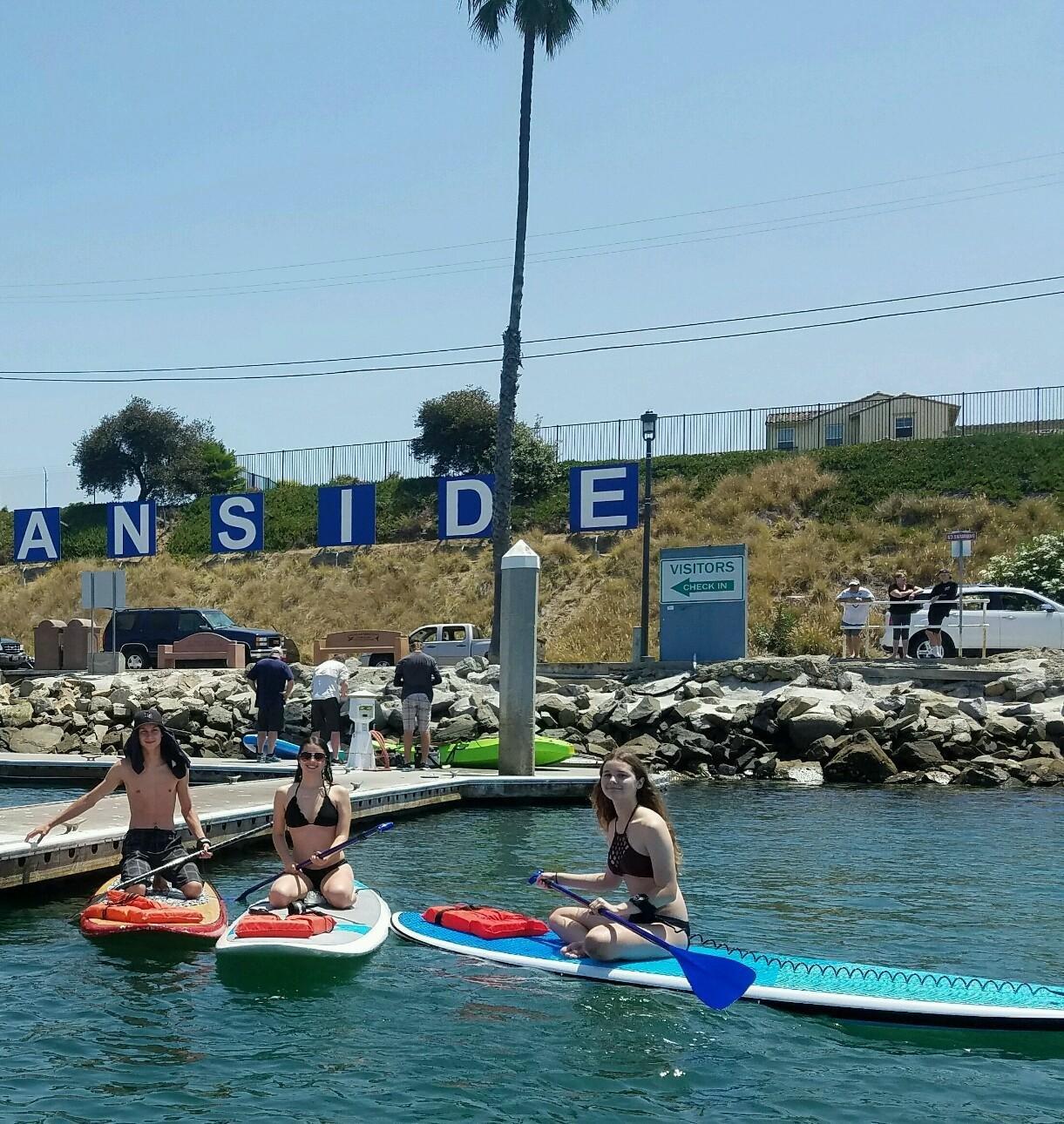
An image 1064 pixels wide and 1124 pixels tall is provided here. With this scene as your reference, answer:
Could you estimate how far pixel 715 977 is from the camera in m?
8.07

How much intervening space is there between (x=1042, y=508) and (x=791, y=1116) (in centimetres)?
3738

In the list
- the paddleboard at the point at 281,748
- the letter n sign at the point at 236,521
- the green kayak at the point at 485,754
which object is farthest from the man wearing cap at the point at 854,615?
the letter n sign at the point at 236,521

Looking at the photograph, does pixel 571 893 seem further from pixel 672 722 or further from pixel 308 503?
pixel 308 503

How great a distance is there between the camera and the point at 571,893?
918cm

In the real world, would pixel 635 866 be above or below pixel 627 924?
above

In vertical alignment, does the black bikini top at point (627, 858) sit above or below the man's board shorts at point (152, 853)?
above

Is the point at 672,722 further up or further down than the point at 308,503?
further down

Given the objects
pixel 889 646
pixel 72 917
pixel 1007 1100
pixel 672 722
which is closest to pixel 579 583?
pixel 889 646

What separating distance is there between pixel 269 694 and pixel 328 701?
4.55ft

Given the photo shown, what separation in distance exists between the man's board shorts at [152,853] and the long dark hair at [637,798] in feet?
11.2

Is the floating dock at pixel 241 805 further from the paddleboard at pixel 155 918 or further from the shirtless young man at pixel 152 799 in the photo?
the paddleboard at pixel 155 918

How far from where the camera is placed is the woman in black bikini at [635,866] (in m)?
8.57

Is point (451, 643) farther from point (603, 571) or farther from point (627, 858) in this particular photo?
point (627, 858)

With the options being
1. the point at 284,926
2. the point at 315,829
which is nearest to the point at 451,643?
the point at 315,829
